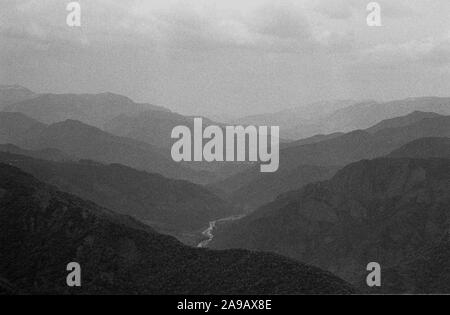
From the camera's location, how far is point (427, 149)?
17375cm

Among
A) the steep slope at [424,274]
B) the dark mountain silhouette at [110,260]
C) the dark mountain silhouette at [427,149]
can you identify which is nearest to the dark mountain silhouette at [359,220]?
the steep slope at [424,274]

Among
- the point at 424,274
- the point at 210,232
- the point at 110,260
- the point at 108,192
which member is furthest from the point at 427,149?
the point at 110,260

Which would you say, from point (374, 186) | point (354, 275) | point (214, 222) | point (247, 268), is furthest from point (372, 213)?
point (247, 268)

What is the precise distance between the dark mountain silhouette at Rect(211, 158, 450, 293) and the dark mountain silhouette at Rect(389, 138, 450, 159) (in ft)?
84.8

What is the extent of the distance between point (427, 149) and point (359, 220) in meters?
49.2

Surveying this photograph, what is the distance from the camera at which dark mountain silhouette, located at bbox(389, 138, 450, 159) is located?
170 metres

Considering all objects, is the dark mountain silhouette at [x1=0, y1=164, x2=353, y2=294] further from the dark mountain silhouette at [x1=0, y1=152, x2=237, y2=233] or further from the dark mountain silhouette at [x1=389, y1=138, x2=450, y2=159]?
the dark mountain silhouette at [x1=389, y1=138, x2=450, y2=159]

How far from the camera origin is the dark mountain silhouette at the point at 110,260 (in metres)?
64.7

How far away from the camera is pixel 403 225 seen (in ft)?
425

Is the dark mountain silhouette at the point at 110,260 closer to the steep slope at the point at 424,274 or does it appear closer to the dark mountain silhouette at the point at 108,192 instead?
the steep slope at the point at 424,274

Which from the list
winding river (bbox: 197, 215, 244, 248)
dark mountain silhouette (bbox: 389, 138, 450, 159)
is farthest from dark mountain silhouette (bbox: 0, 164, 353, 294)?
dark mountain silhouette (bbox: 389, 138, 450, 159)

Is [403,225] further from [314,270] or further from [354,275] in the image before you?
[314,270]
